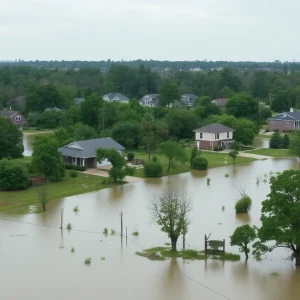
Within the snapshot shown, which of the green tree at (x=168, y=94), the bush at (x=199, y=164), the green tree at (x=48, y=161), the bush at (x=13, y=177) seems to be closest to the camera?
the bush at (x=13, y=177)

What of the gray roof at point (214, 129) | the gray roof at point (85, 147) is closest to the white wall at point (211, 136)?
the gray roof at point (214, 129)

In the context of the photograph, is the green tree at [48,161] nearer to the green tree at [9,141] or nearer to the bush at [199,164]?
the green tree at [9,141]

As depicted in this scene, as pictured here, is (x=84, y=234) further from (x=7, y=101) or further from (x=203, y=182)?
(x=7, y=101)

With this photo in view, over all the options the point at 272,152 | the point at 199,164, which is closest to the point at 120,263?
the point at 199,164

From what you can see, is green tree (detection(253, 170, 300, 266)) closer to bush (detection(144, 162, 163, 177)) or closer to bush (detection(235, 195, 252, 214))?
bush (detection(235, 195, 252, 214))

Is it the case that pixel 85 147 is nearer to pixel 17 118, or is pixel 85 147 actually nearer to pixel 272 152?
pixel 272 152
